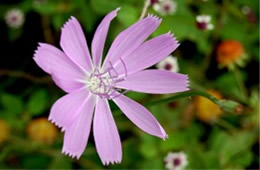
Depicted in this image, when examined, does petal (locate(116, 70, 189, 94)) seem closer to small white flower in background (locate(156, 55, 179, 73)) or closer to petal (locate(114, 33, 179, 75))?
petal (locate(114, 33, 179, 75))

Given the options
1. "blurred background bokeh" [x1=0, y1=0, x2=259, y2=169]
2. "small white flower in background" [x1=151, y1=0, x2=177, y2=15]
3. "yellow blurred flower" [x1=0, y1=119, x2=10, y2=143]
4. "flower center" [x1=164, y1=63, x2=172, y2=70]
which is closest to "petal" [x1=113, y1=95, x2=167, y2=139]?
"blurred background bokeh" [x1=0, y1=0, x2=259, y2=169]

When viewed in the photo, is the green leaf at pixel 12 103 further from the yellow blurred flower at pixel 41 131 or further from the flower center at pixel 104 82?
the flower center at pixel 104 82

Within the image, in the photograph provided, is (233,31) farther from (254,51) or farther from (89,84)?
(89,84)

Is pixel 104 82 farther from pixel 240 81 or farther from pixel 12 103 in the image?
pixel 240 81

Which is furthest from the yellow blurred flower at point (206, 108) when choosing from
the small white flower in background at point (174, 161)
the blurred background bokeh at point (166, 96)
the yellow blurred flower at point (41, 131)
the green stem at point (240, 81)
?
the yellow blurred flower at point (41, 131)

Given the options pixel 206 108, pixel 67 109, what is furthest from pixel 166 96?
pixel 67 109

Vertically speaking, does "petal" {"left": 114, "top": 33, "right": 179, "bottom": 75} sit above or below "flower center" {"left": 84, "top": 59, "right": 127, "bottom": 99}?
above
